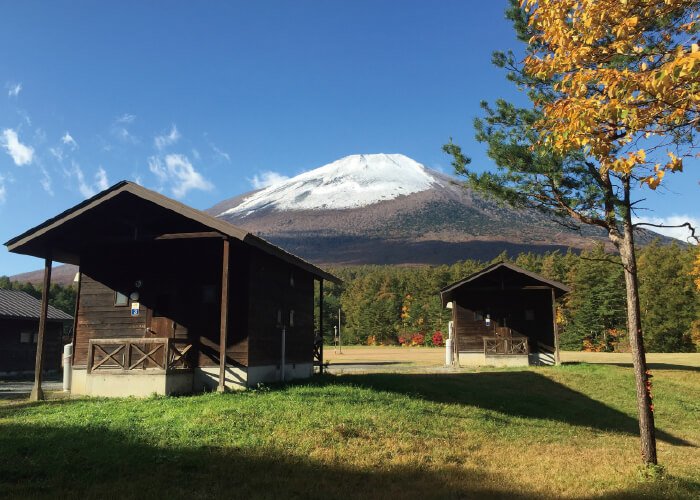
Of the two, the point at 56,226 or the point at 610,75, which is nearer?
the point at 610,75

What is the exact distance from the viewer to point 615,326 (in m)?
70.4

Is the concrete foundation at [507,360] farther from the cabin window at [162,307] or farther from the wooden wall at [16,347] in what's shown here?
the wooden wall at [16,347]

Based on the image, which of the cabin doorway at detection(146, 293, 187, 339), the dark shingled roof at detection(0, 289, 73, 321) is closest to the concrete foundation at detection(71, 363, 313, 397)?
the cabin doorway at detection(146, 293, 187, 339)

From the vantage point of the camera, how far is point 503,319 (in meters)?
31.6

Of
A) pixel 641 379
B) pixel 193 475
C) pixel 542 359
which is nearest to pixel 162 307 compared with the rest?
pixel 193 475

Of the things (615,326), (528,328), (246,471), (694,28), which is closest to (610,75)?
(694,28)

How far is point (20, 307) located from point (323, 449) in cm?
2845

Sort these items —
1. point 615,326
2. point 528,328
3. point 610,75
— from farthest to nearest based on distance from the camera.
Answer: point 615,326 → point 528,328 → point 610,75

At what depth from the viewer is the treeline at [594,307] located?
62.9m

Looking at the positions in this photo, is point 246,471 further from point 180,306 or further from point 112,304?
point 112,304

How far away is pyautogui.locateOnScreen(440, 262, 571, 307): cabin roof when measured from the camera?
97.5 ft

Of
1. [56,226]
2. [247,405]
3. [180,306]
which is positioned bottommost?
[247,405]

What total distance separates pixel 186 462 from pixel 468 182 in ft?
33.2

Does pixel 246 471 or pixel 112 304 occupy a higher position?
pixel 112 304
